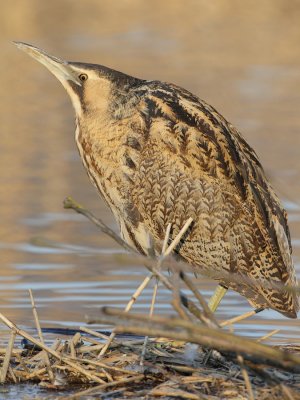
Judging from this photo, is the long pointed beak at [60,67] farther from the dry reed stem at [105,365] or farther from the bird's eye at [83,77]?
the dry reed stem at [105,365]

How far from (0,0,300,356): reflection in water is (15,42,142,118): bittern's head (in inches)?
30.2

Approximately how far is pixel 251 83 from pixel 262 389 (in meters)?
12.7

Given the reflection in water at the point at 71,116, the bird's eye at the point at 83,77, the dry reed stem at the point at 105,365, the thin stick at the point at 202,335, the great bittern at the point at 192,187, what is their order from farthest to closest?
1. the reflection in water at the point at 71,116
2. the bird's eye at the point at 83,77
3. the great bittern at the point at 192,187
4. the dry reed stem at the point at 105,365
5. the thin stick at the point at 202,335

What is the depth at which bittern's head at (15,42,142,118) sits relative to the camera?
721 cm

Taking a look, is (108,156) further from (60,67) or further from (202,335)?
(202,335)

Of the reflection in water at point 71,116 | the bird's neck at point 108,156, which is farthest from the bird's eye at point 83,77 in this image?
the reflection in water at point 71,116

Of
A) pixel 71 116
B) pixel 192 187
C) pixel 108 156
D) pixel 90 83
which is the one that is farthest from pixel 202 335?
pixel 71 116

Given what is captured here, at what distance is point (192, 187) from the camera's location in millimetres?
7027

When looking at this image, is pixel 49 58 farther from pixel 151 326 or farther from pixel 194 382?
pixel 151 326

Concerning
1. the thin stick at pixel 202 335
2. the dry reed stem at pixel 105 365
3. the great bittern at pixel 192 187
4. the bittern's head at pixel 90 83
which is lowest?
the dry reed stem at pixel 105 365

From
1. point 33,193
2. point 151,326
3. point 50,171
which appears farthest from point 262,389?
point 50,171

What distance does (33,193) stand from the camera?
1141 cm

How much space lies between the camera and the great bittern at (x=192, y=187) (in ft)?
23.0

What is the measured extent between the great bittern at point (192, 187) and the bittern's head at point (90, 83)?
1.3 inches
